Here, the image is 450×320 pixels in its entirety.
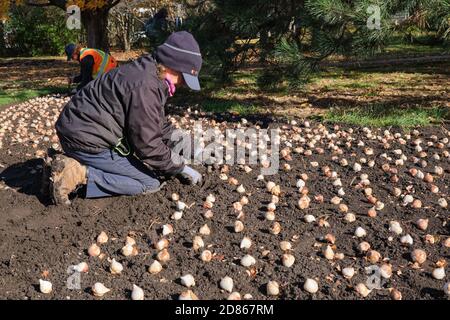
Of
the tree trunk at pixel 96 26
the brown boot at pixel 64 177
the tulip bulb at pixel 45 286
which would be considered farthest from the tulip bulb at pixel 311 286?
the tree trunk at pixel 96 26

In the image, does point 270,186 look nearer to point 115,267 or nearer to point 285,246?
point 285,246

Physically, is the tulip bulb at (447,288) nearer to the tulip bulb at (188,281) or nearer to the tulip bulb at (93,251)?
the tulip bulb at (188,281)

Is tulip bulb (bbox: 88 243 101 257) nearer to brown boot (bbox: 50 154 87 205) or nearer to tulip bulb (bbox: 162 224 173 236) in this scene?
tulip bulb (bbox: 162 224 173 236)

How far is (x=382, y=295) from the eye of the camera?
7.69ft

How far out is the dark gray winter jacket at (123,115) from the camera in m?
3.09

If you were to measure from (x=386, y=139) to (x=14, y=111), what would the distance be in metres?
5.59

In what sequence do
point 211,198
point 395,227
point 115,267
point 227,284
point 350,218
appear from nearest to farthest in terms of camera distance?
point 227,284 < point 115,267 < point 395,227 < point 350,218 < point 211,198

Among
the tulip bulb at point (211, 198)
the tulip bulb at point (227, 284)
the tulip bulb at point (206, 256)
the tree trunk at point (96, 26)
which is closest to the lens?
the tulip bulb at point (227, 284)

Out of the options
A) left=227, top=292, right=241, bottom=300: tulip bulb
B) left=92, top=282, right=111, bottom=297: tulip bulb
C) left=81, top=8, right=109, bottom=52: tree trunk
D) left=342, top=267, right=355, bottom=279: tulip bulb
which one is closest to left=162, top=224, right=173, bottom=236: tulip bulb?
left=92, top=282, right=111, bottom=297: tulip bulb

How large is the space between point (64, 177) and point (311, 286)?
1.92 meters

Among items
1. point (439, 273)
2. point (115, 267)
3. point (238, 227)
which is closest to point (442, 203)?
point (439, 273)

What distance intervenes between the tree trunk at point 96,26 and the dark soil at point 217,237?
968cm

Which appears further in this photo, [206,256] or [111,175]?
[111,175]

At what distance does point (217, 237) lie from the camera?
2.95 meters
